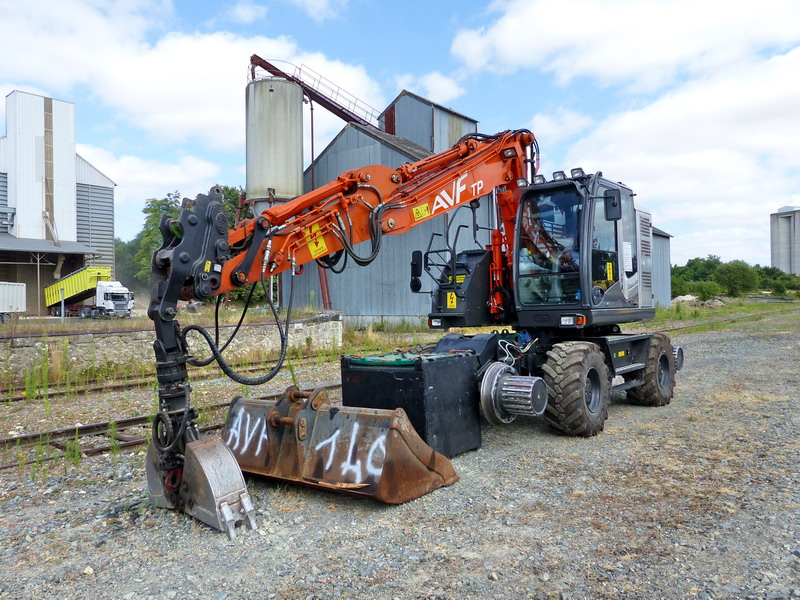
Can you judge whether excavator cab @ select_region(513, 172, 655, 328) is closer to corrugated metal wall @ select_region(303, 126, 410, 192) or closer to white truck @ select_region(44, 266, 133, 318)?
corrugated metal wall @ select_region(303, 126, 410, 192)

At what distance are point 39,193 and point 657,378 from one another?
33941 millimetres

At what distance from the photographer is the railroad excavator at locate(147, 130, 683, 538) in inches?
177

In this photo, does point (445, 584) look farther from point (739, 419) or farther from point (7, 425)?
point (7, 425)

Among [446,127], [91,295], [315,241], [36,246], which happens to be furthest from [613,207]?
[36,246]

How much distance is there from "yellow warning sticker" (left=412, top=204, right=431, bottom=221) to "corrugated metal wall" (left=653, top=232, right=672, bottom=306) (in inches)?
1326

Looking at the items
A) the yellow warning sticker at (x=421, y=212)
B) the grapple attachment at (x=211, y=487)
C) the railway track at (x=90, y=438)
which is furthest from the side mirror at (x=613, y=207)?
the railway track at (x=90, y=438)

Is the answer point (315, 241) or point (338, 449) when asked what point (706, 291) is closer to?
point (315, 241)

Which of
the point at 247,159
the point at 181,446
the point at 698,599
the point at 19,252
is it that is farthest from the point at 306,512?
the point at 19,252

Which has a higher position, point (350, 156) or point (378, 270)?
point (350, 156)

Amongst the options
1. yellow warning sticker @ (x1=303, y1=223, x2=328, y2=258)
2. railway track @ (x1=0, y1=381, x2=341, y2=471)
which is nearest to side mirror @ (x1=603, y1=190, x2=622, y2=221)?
yellow warning sticker @ (x1=303, y1=223, x2=328, y2=258)

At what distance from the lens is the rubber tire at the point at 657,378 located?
8.77 m

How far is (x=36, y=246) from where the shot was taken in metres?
31.0

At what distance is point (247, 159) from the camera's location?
26.7 m

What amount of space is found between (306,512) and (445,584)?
1.50 m
